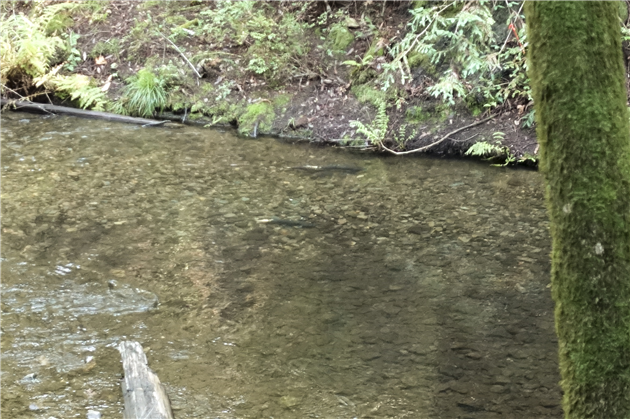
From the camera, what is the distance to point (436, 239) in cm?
609

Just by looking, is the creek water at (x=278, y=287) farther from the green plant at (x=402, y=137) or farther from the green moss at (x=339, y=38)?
the green moss at (x=339, y=38)

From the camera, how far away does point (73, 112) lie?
35.1 ft

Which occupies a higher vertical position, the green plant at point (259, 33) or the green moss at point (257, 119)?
the green plant at point (259, 33)

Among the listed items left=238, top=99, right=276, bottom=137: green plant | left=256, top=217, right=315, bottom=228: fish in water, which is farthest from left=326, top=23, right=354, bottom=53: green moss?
left=256, top=217, right=315, bottom=228: fish in water

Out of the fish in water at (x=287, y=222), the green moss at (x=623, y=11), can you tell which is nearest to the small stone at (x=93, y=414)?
the fish in water at (x=287, y=222)

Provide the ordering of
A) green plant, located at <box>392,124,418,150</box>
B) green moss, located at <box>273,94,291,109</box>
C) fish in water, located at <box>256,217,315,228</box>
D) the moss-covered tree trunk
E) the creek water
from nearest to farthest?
the moss-covered tree trunk → the creek water → fish in water, located at <box>256,217,315,228</box> → green plant, located at <box>392,124,418,150</box> → green moss, located at <box>273,94,291,109</box>

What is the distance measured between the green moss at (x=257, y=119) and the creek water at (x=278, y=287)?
1.68 metres

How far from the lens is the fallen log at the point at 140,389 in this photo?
11.0 ft

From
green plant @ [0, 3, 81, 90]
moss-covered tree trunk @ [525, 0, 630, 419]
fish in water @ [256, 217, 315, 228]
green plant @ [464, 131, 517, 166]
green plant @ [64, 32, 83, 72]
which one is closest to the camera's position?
moss-covered tree trunk @ [525, 0, 630, 419]

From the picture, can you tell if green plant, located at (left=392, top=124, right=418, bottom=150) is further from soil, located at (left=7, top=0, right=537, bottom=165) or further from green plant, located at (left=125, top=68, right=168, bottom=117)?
green plant, located at (left=125, top=68, right=168, bottom=117)

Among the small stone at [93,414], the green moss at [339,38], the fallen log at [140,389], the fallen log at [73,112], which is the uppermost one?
the green moss at [339,38]

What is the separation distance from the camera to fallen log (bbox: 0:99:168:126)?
34.3 ft

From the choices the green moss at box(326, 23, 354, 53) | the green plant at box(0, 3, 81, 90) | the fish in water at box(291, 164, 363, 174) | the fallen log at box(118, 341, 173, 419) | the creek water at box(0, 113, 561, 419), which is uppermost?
the green moss at box(326, 23, 354, 53)

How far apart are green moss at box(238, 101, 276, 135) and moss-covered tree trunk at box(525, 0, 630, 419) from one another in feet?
27.9
